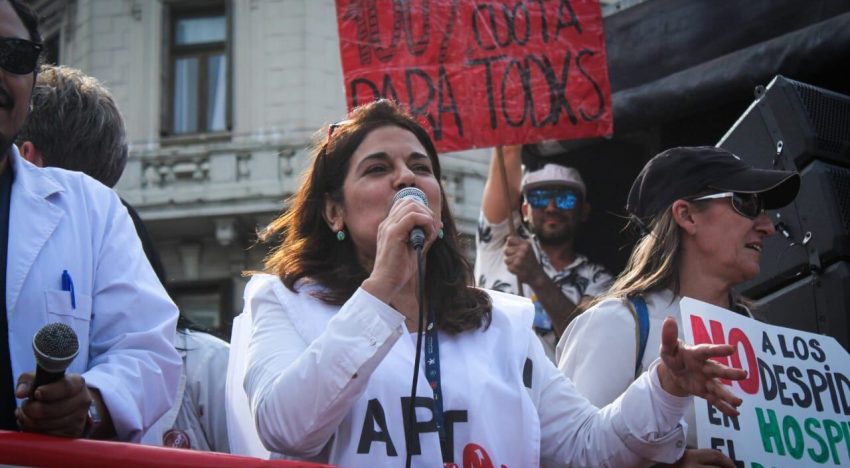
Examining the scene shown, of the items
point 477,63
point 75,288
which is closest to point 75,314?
point 75,288

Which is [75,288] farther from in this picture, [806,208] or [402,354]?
[806,208]

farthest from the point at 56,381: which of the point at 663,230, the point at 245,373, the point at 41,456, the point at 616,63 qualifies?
the point at 616,63

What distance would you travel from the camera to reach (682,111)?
532cm

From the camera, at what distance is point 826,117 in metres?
4.07

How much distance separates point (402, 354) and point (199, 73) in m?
15.1

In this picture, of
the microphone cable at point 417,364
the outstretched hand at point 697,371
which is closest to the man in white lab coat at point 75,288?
the microphone cable at point 417,364

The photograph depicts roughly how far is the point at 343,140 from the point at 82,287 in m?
0.91

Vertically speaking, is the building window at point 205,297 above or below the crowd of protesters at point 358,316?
above

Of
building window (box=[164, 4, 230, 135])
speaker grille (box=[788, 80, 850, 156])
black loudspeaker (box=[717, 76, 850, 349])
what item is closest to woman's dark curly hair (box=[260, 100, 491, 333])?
black loudspeaker (box=[717, 76, 850, 349])

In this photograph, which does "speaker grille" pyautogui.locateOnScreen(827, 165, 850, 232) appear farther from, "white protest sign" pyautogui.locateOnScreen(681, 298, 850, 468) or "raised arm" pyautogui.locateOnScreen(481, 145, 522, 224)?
"raised arm" pyautogui.locateOnScreen(481, 145, 522, 224)

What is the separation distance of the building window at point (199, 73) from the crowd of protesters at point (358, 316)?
45.4 feet

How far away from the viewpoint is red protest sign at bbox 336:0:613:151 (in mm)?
5793

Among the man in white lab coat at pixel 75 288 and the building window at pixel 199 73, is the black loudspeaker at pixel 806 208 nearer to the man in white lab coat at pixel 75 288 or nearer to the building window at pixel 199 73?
the man in white lab coat at pixel 75 288

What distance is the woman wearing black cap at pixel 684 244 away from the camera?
325cm
